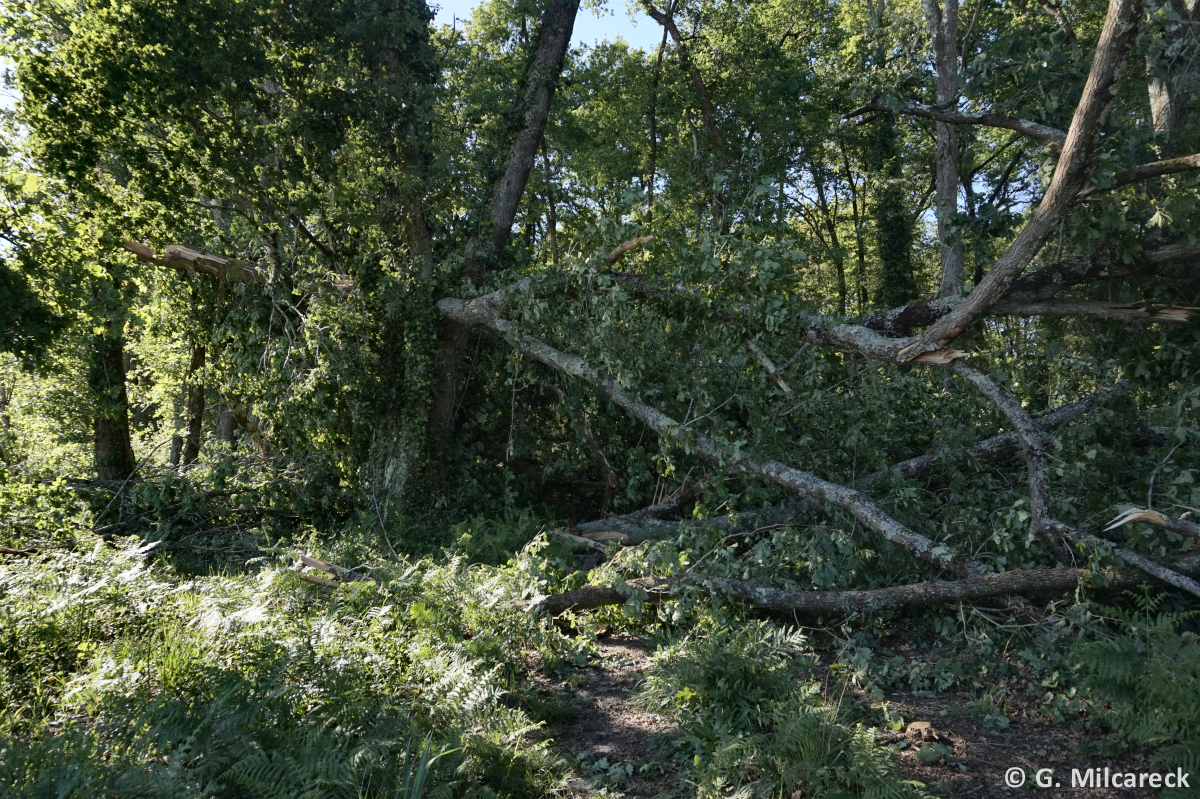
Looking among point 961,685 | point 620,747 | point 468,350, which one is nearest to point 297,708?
point 620,747

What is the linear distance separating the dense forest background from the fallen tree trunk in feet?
0.12

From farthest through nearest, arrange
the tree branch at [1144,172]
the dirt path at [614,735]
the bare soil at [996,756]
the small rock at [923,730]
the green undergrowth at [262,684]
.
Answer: the tree branch at [1144,172], the small rock at [923,730], the dirt path at [614,735], the bare soil at [996,756], the green undergrowth at [262,684]

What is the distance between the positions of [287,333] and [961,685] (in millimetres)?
7724

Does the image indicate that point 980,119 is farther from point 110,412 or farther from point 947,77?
point 110,412

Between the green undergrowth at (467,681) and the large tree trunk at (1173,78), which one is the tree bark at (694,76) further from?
the green undergrowth at (467,681)

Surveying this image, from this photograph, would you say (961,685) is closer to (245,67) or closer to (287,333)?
(287,333)

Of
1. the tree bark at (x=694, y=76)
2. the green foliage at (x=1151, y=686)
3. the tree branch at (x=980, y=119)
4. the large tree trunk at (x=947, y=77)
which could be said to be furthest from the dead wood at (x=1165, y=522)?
the tree bark at (x=694, y=76)

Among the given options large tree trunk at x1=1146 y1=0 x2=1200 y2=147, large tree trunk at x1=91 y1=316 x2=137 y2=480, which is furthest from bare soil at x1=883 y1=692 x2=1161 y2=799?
large tree trunk at x1=91 y1=316 x2=137 y2=480

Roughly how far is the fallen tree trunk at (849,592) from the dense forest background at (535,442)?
0.04 m

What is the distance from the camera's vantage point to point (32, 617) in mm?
4332

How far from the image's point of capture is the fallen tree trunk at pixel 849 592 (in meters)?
4.97

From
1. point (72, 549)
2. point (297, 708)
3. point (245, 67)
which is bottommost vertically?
point (297, 708)

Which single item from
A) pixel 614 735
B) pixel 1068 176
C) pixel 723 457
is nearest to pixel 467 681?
pixel 614 735

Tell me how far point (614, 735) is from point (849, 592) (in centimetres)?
215
